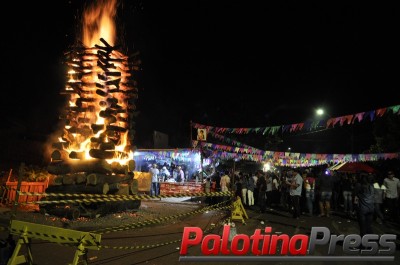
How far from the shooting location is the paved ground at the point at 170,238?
719 cm

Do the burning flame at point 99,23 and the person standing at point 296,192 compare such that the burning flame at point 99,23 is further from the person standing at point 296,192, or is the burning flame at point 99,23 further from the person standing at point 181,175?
the person standing at point 181,175

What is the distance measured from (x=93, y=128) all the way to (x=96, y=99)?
4.34ft

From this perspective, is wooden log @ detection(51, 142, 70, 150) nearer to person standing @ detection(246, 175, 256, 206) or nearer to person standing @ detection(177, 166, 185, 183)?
person standing @ detection(246, 175, 256, 206)

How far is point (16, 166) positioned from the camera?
2116cm

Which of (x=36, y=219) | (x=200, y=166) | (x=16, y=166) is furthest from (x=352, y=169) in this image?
(x=16, y=166)

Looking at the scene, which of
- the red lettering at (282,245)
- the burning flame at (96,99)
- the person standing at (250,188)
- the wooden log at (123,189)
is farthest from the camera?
the person standing at (250,188)

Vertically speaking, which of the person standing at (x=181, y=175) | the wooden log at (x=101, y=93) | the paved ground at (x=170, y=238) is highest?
the wooden log at (x=101, y=93)

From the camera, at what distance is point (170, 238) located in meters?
9.54

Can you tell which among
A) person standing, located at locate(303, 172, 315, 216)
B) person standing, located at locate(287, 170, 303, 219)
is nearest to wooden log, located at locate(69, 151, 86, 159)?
person standing, located at locate(287, 170, 303, 219)

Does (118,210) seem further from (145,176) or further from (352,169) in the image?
(352,169)

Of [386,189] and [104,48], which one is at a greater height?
[104,48]

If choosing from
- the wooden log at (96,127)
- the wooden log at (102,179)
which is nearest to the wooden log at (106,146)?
the wooden log at (96,127)

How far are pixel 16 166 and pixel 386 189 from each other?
68.4 ft

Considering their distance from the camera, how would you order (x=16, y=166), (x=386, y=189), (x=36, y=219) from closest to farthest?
(x=36, y=219)
(x=386, y=189)
(x=16, y=166)
